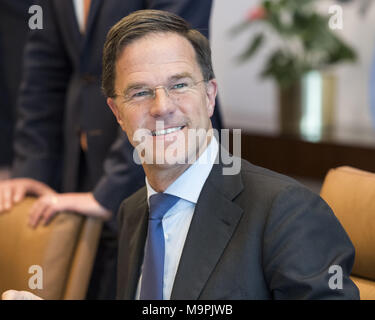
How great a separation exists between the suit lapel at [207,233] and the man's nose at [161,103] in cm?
18

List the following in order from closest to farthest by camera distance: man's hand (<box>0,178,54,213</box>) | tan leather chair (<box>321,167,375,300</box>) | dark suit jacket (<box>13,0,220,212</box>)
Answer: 1. tan leather chair (<box>321,167,375,300</box>)
2. dark suit jacket (<box>13,0,220,212</box>)
3. man's hand (<box>0,178,54,213</box>)

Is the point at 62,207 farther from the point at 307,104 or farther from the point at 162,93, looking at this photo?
the point at 307,104

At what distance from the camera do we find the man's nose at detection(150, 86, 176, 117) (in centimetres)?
116

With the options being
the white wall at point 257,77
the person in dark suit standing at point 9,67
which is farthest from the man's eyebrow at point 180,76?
the white wall at point 257,77

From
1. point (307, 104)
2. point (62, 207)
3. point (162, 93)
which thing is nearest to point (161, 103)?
point (162, 93)

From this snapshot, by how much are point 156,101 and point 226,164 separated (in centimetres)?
22

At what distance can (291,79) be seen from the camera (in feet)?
12.3

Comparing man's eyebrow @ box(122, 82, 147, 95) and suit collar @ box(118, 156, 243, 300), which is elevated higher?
man's eyebrow @ box(122, 82, 147, 95)

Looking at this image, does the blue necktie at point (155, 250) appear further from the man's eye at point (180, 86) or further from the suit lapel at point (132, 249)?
the man's eye at point (180, 86)

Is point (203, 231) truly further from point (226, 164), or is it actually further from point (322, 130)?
point (322, 130)

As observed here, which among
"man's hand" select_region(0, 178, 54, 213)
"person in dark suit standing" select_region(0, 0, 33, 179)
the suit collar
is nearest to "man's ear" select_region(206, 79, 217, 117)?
the suit collar

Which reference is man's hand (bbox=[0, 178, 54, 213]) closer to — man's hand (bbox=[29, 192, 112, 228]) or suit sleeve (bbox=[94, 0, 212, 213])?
man's hand (bbox=[29, 192, 112, 228])

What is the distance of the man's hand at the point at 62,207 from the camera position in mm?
1784
